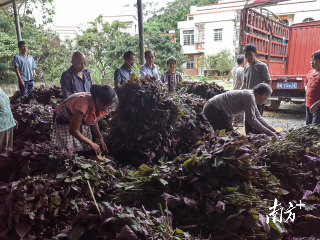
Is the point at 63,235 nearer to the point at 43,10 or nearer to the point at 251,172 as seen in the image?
the point at 251,172

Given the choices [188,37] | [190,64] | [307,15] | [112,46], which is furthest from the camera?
[190,64]

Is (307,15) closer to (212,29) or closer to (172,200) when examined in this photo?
(212,29)

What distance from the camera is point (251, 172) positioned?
1.55 metres

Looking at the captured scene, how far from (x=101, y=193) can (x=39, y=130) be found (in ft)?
6.97

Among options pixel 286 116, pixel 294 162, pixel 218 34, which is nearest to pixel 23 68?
pixel 294 162

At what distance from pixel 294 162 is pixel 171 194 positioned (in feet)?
3.35

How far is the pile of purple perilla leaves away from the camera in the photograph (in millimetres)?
1284

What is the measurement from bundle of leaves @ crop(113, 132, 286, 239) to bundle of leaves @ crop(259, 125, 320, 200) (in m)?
0.16

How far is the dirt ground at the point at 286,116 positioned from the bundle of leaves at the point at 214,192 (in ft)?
15.7

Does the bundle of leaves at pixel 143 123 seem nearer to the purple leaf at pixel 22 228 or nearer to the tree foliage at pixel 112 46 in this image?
the purple leaf at pixel 22 228

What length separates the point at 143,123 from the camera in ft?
9.21

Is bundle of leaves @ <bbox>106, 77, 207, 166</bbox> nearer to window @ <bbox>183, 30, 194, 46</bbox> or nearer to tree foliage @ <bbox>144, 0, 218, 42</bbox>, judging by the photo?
tree foliage @ <bbox>144, 0, 218, 42</bbox>

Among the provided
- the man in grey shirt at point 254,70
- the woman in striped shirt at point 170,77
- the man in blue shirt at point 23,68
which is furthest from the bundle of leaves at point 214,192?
the man in blue shirt at point 23,68

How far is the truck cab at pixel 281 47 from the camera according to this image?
6.87 meters
